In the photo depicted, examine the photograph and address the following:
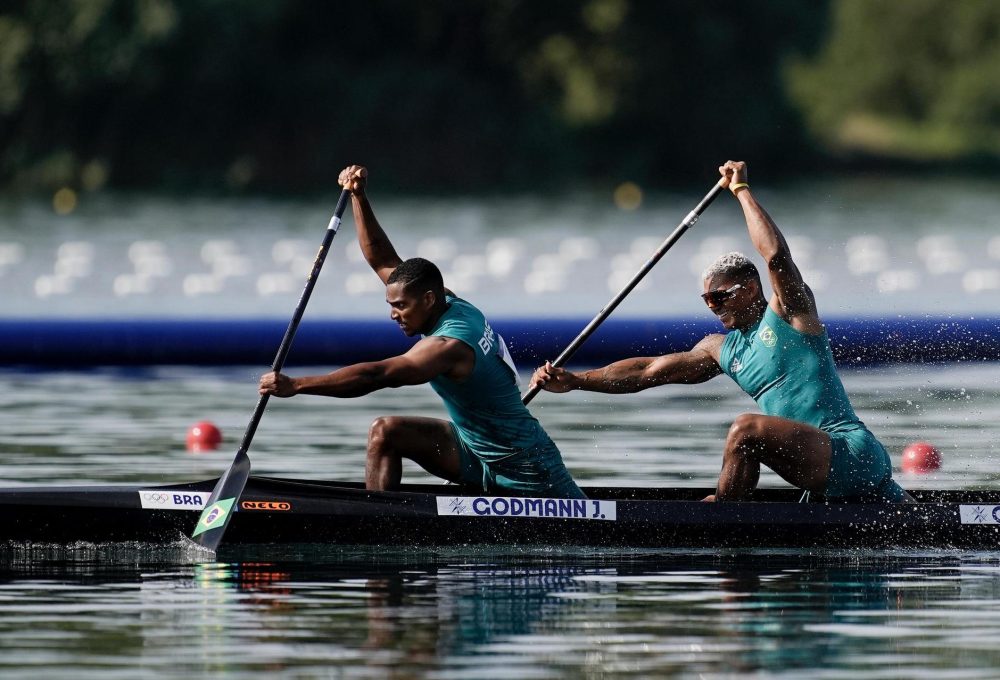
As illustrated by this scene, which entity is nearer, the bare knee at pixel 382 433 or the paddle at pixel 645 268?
the bare knee at pixel 382 433

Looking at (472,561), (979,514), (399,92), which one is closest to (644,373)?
(472,561)

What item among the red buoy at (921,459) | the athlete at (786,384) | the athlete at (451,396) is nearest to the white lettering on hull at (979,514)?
the athlete at (786,384)

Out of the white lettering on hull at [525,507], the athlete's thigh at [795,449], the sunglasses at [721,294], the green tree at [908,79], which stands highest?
the green tree at [908,79]

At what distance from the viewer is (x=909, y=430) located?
1717 cm

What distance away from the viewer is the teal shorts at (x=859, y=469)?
34.7ft

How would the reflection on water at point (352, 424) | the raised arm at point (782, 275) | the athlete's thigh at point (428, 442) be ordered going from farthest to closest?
the reflection on water at point (352, 424) → the athlete's thigh at point (428, 442) → the raised arm at point (782, 275)

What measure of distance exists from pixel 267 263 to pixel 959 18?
5587 centimetres

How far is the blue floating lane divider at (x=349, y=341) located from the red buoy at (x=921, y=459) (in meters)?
7.45

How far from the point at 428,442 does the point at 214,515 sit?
3.61 feet

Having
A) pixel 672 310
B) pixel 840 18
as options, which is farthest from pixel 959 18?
pixel 672 310

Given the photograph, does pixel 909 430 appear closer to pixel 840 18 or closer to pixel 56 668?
pixel 56 668

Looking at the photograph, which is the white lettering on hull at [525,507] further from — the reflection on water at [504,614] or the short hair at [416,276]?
the short hair at [416,276]

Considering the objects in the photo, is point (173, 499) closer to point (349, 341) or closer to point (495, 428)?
point (495, 428)

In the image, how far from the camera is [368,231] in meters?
11.7
